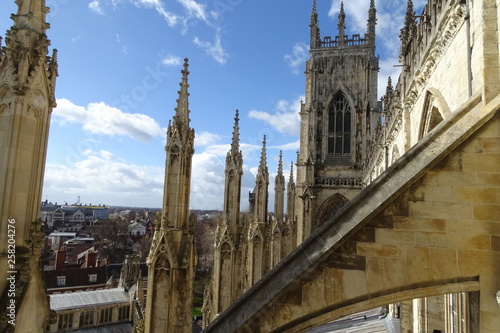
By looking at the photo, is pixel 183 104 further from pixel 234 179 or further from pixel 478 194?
pixel 478 194

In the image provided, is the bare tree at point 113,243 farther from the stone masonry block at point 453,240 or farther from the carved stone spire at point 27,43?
the stone masonry block at point 453,240

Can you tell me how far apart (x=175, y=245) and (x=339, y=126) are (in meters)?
26.6

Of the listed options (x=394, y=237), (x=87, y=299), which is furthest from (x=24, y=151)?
(x=87, y=299)

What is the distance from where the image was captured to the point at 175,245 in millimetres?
6840

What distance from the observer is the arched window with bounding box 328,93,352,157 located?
30.5 meters

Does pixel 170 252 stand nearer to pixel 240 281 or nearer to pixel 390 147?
pixel 240 281

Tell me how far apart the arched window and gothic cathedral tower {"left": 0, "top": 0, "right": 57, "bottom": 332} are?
28135 mm

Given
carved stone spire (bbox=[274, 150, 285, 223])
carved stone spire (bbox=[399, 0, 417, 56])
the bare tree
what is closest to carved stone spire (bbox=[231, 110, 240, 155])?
carved stone spire (bbox=[399, 0, 417, 56])

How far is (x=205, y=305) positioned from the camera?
12.1 meters

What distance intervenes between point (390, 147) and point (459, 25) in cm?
864

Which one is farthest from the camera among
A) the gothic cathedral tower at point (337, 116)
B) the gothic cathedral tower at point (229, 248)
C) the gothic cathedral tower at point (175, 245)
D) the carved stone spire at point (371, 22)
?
the carved stone spire at point (371, 22)

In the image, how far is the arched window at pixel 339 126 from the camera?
30.5 metres

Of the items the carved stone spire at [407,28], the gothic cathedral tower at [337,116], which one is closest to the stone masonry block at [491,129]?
the carved stone spire at [407,28]

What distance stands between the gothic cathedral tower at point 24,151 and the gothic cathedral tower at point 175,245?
251 cm
